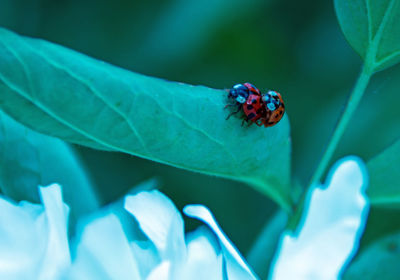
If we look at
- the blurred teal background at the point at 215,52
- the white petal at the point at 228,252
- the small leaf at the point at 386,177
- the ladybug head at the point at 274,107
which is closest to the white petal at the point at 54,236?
the white petal at the point at 228,252

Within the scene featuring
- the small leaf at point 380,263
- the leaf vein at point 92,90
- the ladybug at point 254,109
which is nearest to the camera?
the leaf vein at point 92,90

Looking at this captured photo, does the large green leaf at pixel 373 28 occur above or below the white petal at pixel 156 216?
above

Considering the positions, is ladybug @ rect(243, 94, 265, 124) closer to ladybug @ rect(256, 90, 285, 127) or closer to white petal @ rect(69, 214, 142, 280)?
ladybug @ rect(256, 90, 285, 127)

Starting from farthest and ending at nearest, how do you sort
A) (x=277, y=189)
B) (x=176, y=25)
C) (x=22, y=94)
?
(x=176, y=25), (x=277, y=189), (x=22, y=94)

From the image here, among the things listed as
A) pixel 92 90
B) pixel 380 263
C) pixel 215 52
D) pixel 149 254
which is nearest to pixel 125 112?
pixel 92 90

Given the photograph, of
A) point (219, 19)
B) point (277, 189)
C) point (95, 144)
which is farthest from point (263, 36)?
point (95, 144)

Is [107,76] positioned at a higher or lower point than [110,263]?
higher

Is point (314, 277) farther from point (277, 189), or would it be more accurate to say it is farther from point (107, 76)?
point (107, 76)

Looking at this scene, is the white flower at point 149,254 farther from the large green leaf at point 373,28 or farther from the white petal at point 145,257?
the large green leaf at point 373,28
